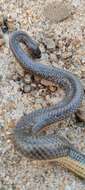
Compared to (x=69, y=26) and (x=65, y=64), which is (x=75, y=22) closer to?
(x=69, y=26)

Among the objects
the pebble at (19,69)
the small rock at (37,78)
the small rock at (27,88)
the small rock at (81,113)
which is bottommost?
the small rock at (81,113)

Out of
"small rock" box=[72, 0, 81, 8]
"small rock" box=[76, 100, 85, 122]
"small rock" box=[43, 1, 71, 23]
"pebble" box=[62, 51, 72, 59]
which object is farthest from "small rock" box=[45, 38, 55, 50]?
"small rock" box=[76, 100, 85, 122]

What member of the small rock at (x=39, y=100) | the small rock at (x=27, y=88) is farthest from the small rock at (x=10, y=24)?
the small rock at (x=39, y=100)

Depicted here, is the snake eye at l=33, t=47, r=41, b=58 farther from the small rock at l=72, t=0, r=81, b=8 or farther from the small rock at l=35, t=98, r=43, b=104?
the small rock at l=72, t=0, r=81, b=8

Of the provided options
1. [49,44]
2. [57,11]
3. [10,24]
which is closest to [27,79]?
[49,44]

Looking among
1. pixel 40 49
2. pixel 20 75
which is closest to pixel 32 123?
pixel 20 75

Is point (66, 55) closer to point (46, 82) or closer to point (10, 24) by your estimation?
point (46, 82)

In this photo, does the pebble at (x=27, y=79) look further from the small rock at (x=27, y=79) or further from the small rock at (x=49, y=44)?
the small rock at (x=49, y=44)
